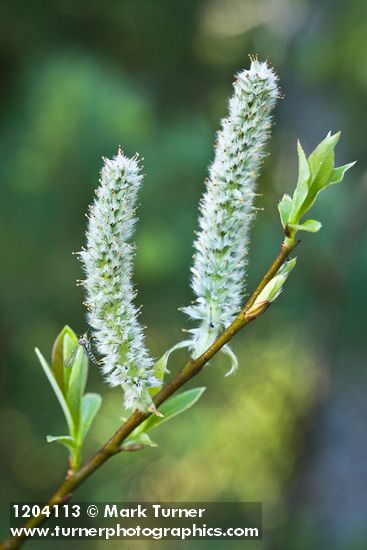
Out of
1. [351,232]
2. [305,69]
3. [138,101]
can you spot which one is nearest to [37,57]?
[138,101]

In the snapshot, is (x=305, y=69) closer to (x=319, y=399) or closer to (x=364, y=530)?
(x=319, y=399)

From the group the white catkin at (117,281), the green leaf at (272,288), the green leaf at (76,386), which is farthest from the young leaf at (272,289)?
the green leaf at (76,386)

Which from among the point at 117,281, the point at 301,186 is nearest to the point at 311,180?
the point at 301,186

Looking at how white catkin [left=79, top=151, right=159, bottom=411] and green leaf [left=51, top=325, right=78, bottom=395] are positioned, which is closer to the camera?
white catkin [left=79, top=151, right=159, bottom=411]

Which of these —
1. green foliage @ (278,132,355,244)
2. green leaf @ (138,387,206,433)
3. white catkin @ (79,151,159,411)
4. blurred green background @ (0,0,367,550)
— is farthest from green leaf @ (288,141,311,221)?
blurred green background @ (0,0,367,550)

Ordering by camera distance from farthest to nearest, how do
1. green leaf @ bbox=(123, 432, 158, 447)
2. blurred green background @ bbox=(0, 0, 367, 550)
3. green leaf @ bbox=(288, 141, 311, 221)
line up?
blurred green background @ bbox=(0, 0, 367, 550), green leaf @ bbox=(123, 432, 158, 447), green leaf @ bbox=(288, 141, 311, 221)

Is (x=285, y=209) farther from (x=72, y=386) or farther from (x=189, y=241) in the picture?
(x=189, y=241)

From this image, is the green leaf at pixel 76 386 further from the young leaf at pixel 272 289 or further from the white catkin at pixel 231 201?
the young leaf at pixel 272 289

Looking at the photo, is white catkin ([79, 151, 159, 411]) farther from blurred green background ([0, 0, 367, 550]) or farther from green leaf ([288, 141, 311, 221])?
blurred green background ([0, 0, 367, 550])
